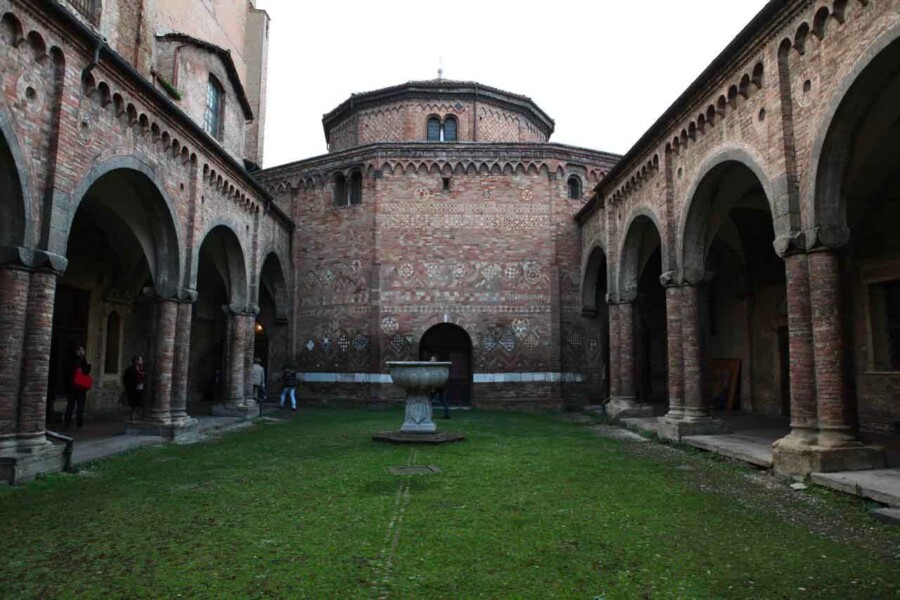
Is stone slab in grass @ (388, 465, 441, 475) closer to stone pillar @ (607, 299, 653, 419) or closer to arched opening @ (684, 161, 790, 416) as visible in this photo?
stone pillar @ (607, 299, 653, 419)

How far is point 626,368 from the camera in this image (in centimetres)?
1584

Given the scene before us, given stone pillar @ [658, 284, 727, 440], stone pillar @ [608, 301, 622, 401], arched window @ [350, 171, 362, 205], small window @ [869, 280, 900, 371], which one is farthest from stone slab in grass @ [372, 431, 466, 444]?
arched window @ [350, 171, 362, 205]

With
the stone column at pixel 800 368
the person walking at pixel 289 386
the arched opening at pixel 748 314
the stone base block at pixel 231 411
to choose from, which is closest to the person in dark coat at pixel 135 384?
the stone base block at pixel 231 411

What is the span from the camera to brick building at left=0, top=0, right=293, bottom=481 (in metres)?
7.94

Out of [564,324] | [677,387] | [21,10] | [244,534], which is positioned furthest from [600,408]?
[21,10]

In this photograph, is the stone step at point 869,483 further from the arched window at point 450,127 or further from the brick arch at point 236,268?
the arched window at point 450,127

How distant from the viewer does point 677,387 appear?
39.9 ft

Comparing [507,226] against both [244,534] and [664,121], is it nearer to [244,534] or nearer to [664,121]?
[664,121]

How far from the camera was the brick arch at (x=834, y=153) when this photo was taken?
23.9 feet

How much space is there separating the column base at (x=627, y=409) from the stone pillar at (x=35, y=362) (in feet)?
39.8

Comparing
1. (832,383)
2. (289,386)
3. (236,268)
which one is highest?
(236,268)

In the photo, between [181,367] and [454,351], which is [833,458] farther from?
[454,351]

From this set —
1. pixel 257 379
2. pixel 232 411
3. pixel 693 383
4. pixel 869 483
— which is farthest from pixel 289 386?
pixel 869 483

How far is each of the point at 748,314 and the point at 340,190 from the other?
44.8 feet
